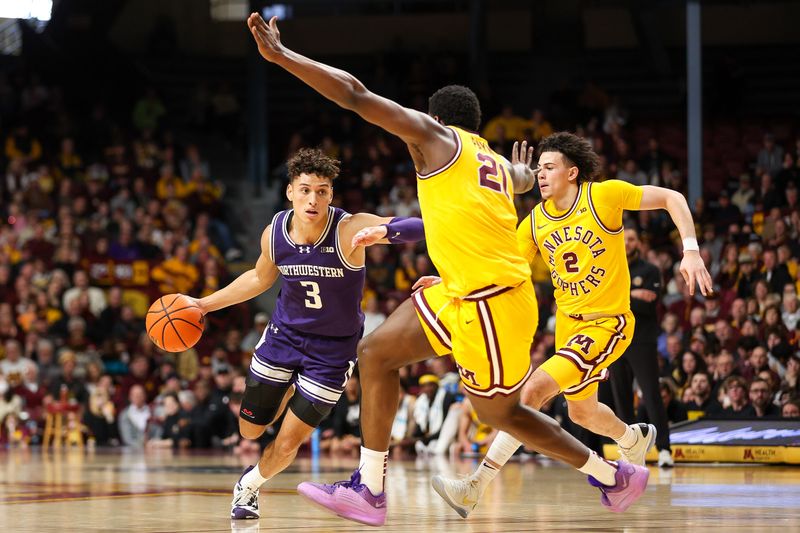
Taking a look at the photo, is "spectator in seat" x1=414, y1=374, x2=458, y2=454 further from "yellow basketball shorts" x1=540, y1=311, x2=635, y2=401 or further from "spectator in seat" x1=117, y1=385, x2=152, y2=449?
"yellow basketball shorts" x1=540, y1=311, x2=635, y2=401

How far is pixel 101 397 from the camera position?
16828mm

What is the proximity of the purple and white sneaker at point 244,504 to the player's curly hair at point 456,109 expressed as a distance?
7.50ft

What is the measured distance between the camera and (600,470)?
6.49 metres

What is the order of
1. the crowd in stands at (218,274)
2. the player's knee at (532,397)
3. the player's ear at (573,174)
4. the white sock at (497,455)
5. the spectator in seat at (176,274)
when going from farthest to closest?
the spectator in seat at (176,274) → the crowd in stands at (218,274) → the player's ear at (573,174) → the player's knee at (532,397) → the white sock at (497,455)

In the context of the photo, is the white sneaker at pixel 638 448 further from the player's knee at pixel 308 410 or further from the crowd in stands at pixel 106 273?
the crowd in stands at pixel 106 273

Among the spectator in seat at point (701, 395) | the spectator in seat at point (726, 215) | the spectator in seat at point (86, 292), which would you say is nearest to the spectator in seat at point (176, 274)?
the spectator in seat at point (86, 292)

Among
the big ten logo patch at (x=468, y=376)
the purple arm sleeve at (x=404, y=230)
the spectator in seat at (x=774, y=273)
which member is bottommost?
the big ten logo patch at (x=468, y=376)

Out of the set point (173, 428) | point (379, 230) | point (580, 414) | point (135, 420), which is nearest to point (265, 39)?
point (379, 230)

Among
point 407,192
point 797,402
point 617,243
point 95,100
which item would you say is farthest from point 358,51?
point 617,243

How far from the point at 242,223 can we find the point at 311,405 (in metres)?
14.6

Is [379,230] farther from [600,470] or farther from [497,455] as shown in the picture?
[600,470]

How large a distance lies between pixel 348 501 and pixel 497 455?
1198mm

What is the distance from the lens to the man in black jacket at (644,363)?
10.1m

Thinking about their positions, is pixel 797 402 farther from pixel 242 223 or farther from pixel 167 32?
pixel 167 32
